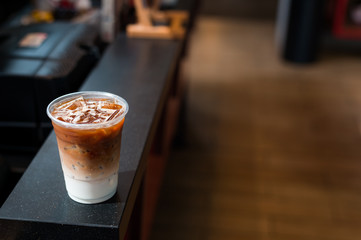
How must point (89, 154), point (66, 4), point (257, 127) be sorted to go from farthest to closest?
point (257, 127), point (66, 4), point (89, 154)

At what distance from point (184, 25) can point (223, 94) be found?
155 cm

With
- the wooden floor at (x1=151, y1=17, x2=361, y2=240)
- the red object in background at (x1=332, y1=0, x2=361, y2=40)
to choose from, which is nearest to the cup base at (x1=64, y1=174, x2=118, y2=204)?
the wooden floor at (x1=151, y1=17, x2=361, y2=240)

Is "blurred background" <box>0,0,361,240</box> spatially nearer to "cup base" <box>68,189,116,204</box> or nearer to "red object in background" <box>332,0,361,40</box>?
"red object in background" <box>332,0,361,40</box>

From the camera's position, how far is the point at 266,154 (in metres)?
2.95

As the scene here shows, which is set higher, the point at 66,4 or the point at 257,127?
the point at 66,4

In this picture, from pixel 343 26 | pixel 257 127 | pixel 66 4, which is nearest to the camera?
pixel 66 4

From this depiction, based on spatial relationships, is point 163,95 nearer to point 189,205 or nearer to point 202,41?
point 189,205

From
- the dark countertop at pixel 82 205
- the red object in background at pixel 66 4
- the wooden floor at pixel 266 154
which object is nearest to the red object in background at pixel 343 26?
the wooden floor at pixel 266 154

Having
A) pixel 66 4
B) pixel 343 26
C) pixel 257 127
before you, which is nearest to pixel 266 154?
pixel 257 127

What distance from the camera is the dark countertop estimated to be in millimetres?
962

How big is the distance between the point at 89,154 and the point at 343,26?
416 cm

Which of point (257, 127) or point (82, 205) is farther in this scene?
point (257, 127)

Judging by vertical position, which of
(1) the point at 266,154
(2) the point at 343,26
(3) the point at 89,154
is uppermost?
(3) the point at 89,154

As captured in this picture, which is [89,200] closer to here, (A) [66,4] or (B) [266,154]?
(A) [66,4]
